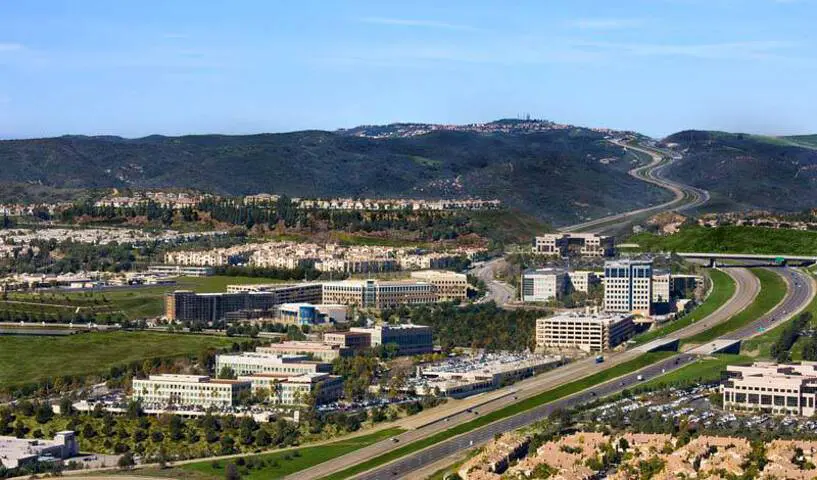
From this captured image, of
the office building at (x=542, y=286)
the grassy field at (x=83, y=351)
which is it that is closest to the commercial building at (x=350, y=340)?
the grassy field at (x=83, y=351)

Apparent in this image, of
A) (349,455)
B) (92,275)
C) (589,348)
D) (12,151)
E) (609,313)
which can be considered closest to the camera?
(349,455)

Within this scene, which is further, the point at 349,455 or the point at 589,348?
the point at 589,348

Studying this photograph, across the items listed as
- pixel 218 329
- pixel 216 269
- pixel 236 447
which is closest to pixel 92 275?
pixel 216 269

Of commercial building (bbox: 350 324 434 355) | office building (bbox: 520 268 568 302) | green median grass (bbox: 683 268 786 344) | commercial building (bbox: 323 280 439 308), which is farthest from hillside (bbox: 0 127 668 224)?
commercial building (bbox: 350 324 434 355)

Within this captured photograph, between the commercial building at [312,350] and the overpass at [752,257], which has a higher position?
the overpass at [752,257]

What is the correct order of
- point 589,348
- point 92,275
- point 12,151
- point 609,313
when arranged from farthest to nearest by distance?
point 12,151, point 92,275, point 609,313, point 589,348

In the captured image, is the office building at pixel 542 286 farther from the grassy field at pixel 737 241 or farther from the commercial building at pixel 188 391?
the commercial building at pixel 188 391

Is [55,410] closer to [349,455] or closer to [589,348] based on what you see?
[349,455]
